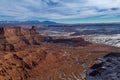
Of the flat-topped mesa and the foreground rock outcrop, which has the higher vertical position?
the flat-topped mesa

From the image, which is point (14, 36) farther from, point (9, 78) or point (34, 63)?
point (9, 78)

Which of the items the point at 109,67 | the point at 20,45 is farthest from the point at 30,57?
the point at 20,45

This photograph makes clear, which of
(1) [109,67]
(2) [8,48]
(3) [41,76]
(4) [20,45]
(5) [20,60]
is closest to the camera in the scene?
(3) [41,76]

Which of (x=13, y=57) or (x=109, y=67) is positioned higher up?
(x=13, y=57)

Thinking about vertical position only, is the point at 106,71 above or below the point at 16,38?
below

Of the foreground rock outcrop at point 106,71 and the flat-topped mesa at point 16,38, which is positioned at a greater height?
the flat-topped mesa at point 16,38

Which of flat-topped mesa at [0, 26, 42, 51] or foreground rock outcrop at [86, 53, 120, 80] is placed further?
flat-topped mesa at [0, 26, 42, 51]

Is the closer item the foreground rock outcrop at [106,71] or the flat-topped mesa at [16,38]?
the foreground rock outcrop at [106,71]

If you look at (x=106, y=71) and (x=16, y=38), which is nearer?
(x=106, y=71)
